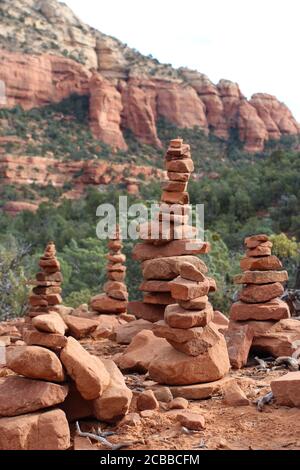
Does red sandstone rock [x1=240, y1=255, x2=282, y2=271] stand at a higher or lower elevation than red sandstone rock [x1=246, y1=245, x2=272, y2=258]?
lower

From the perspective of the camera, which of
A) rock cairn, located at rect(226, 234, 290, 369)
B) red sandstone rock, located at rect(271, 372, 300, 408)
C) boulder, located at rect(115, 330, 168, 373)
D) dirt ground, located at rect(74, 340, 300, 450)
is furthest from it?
rock cairn, located at rect(226, 234, 290, 369)

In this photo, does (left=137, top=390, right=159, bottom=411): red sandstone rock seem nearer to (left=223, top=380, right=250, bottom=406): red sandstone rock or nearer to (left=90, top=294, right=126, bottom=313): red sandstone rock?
(left=223, top=380, right=250, bottom=406): red sandstone rock

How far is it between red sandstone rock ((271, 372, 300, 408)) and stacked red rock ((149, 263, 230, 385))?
35.0 inches

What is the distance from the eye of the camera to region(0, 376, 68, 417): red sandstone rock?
466cm

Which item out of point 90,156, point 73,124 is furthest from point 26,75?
point 90,156

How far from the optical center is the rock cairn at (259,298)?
26.5ft

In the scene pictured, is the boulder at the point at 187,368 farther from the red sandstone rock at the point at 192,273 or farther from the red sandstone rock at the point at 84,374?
the red sandstone rock at the point at 84,374

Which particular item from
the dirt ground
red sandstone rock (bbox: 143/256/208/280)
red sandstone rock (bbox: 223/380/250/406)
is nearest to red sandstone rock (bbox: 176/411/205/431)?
the dirt ground

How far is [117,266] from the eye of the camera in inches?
545

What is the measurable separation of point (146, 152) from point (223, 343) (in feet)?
211

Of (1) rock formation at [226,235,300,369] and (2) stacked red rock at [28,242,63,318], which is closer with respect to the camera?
(1) rock formation at [226,235,300,369]

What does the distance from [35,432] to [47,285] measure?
8745 mm

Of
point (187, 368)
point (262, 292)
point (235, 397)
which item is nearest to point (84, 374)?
point (187, 368)

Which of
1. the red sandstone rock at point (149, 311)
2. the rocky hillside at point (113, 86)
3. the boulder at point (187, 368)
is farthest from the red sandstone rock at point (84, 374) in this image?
the rocky hillside at point (113, 86)
